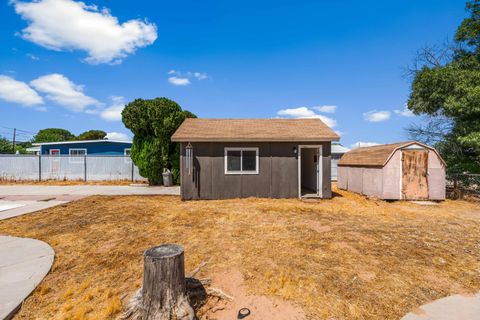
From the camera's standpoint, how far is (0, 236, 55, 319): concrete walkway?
3.15m

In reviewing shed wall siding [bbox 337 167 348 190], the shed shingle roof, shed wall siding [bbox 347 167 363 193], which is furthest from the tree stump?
shed wall siding [bbox 337 167 348 190]

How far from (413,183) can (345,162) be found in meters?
3.67

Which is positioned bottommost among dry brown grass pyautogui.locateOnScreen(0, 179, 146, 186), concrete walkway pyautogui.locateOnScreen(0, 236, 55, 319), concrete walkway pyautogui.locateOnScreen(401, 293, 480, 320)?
concrete walkway pyautogui.locateOnScreen(401, 293, 480, 320)

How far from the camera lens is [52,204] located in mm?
9047

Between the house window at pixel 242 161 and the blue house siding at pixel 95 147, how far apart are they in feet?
48.0

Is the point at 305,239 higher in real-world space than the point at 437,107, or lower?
lower

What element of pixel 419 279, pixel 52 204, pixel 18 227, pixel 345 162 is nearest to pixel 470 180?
pixel 345 162

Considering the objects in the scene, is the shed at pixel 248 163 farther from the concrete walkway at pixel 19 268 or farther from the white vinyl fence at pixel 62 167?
the white vinyl fence at pixel 62 167

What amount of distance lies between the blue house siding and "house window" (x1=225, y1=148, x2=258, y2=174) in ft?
48.0

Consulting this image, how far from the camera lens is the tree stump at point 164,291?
2793 mm

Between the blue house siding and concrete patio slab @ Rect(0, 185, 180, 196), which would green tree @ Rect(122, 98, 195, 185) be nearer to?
concrete patio slab @ Rect(0, 185, 180, 196)

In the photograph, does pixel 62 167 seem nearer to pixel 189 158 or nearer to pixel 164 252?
pixel 189 158

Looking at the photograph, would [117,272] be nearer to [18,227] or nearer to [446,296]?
[18,227]

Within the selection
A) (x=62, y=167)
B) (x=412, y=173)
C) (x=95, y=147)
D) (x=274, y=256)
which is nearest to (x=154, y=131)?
(x=62, y=167)
